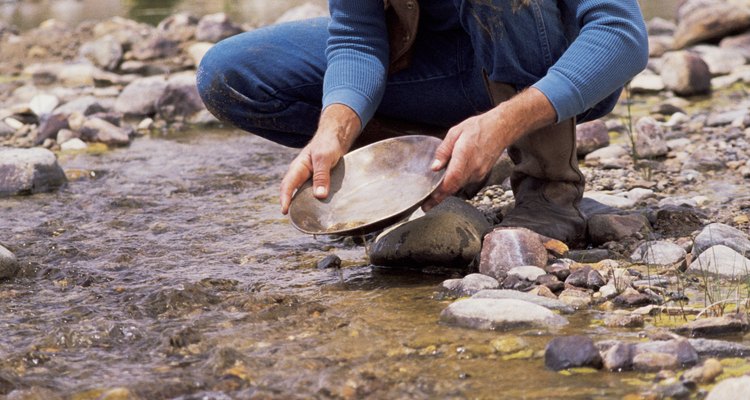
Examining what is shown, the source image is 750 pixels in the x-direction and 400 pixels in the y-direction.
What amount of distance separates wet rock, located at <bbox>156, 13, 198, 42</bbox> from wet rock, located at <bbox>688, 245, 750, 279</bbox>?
6.48 metres

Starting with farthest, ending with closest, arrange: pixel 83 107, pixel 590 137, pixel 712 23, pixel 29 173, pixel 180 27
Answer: pixel 180 27 → pixel 712 23 → pixel 83 107 → pixel 590 137 → pixel 29 173

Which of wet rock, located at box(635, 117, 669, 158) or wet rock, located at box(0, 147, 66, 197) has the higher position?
wet rock, located at box(635, 117, 669, 158)

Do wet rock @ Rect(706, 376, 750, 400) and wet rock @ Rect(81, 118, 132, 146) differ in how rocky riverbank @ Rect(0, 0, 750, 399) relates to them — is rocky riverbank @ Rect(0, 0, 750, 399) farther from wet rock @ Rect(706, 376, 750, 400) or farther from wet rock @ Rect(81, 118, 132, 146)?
wet rock @ Rect(81, 118, 132, 146)

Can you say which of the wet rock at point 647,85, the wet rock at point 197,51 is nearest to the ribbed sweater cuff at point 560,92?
the wet rock at point 647,85

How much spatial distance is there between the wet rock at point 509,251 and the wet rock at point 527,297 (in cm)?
22

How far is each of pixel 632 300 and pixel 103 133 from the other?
3.73 m

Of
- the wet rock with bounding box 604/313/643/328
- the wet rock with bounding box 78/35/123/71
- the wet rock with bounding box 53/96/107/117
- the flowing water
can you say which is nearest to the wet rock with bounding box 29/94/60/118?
the wet rock with bounding box 53/96/107/117

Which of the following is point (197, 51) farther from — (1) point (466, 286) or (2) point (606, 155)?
(1) point (466, 286)

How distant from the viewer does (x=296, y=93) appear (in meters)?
3.44

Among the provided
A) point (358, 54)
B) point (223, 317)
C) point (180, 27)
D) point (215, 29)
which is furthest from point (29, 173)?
point (180, 27)

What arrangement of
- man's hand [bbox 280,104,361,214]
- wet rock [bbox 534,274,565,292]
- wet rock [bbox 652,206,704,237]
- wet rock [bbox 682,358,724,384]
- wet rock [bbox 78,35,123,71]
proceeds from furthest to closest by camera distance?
wet rock [bbox 78,35,123,71] → wet rock [bbox 652,206,704,237] → man's hand [bbox 280,104,361,214] → wet rock [bbox 534,274,565,292] → wet rock [bbox 682,358,724,384]

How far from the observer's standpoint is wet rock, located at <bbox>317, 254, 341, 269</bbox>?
301 cm

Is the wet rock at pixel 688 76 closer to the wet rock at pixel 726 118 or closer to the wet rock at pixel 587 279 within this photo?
the wet rock at pixel 726 118

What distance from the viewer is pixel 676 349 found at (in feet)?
6.67
